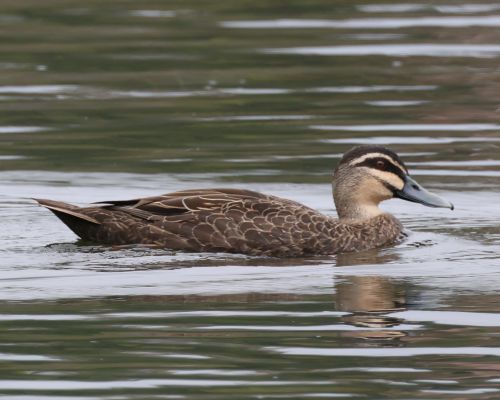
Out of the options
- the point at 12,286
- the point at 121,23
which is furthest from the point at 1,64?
the point at 12,286

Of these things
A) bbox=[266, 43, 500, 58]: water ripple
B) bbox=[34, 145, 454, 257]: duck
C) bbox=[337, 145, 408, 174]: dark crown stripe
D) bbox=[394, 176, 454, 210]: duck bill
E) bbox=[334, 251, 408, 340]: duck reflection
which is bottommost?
bbox=[334, 251, 408, 340]: duck reflection

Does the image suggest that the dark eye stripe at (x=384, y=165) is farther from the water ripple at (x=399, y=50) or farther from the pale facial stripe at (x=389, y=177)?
the water ripple at (x=399, y=50)

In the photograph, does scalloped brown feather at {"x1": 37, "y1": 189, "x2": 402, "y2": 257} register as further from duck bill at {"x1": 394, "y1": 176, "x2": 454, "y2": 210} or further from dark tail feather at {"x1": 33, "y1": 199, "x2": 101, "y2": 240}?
duck bill at {"x1": 394, "y1": 176, "x2": 454, "y2": 210}

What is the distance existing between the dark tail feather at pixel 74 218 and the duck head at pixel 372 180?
6.64 feet

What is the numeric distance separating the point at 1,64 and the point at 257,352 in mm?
12617

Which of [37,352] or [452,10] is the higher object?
[452,10]

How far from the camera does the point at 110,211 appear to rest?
48.2 feet

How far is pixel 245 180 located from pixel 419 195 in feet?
8.08

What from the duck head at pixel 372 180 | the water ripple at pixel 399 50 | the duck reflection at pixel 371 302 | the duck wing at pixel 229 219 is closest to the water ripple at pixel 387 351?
the duck reflection at pixel 371 302

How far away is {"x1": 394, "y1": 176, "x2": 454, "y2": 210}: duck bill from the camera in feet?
49.1

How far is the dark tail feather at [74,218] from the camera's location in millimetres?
14281

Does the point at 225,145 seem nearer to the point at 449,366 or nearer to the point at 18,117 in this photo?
the point at 18,117

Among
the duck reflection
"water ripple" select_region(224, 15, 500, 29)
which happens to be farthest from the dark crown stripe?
"water ripple" select_region(224, 15, 500, 29)

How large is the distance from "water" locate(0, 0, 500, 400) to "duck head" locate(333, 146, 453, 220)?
410 millimetres
